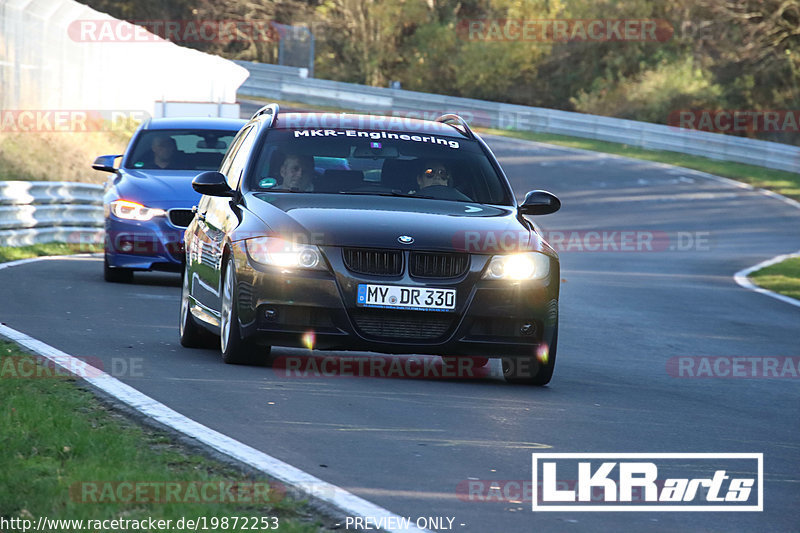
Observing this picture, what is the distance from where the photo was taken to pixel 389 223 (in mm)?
9023

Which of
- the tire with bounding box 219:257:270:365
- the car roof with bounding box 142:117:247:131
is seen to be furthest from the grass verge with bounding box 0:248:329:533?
the car roof with bounding box 142:117:247:131

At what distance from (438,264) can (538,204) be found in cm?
128

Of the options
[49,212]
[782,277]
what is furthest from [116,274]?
[782,277]

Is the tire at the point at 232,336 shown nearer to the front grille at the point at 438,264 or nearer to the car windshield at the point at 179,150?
the front grille at the point at 438,264

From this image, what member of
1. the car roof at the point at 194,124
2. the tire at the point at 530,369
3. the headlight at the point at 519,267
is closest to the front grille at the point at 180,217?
the car roof at the point at 194,124

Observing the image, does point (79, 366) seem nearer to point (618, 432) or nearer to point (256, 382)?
point (256, 382)

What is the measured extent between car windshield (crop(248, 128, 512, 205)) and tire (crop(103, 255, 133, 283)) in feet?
21.1

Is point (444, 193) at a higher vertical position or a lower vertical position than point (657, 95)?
higher

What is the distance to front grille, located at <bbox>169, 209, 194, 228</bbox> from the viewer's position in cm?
1545

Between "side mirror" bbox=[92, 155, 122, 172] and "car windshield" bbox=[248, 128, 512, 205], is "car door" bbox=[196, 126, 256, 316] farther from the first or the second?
"side mirror" bbox=[92, 155, 122, 172]

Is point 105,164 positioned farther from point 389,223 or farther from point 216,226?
point 389,223

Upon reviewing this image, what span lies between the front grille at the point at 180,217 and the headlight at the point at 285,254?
6.53 m

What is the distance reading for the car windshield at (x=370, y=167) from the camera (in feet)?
32.5

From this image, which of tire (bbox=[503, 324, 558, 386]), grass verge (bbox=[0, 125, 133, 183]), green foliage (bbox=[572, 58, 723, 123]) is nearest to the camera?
tire (bbox=[503, 324, 558, 386])
